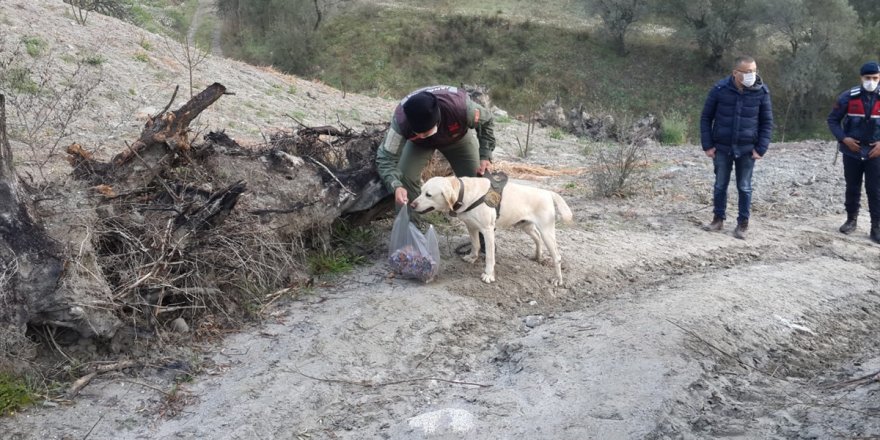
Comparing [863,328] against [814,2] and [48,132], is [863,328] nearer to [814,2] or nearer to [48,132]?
[48,132]

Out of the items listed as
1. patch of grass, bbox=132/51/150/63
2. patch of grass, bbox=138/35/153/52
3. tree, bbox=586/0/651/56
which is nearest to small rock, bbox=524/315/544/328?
patch of grass, bbox=132/51/150/63

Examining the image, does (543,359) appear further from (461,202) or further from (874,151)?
(874,151)

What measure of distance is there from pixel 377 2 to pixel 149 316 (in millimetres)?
43421

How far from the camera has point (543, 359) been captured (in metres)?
4.77

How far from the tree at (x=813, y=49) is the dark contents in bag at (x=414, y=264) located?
3141 cm

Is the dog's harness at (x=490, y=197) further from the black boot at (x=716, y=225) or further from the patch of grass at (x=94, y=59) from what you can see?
the patch of grass at (x=94, y=59)

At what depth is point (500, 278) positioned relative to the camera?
6125 mm

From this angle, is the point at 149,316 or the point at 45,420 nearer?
the point at 45,420

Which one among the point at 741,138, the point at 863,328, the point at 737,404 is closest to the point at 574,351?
the point at 737,404

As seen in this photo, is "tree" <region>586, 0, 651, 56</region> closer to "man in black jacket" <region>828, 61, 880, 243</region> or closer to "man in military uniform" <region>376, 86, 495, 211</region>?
"man in black jacket" <region>828, 61, 880, 243</region>

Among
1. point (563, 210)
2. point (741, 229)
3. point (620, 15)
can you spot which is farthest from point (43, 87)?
point (620, 15)

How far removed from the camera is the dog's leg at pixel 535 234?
20.5ft

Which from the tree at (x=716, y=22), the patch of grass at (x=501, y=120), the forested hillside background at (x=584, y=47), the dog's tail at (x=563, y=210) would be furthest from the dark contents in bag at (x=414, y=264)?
the tree at (x=716, y=22)

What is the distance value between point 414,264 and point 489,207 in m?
0.79
